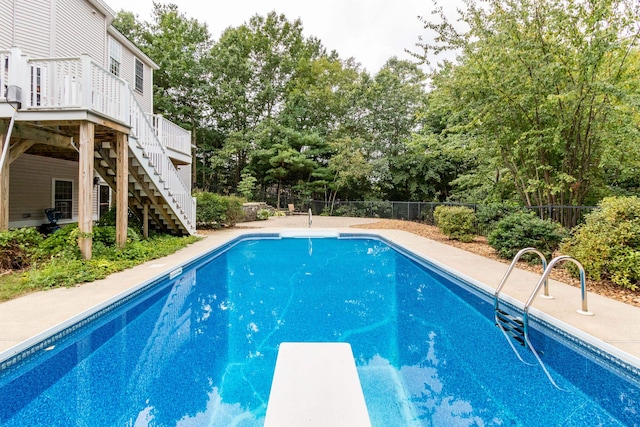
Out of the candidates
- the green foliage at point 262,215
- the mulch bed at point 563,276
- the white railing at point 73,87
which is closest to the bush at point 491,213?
the mulch bed at point 563,276

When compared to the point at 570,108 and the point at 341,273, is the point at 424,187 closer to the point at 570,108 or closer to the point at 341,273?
the point at 570,108

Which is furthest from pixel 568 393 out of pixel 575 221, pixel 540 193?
pixel 540 193

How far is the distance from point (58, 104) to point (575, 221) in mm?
11008

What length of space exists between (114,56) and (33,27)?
3.11 metres

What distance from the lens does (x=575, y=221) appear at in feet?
24.9

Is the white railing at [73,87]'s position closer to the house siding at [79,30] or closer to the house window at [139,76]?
the house siding at [79,30]

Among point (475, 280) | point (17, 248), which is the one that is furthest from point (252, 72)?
point (475, 280)

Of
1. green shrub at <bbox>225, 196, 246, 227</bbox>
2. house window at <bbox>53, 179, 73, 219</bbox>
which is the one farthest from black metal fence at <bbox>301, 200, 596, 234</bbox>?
house window at <bbox>53, 179, 73, 219</bbox>

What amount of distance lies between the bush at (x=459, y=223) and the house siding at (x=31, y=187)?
12.3 metres

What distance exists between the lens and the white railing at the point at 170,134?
9.34 m

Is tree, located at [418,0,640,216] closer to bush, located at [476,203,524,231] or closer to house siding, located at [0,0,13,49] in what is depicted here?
bush, located at [476,203,524,231]

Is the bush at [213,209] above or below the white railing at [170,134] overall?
below

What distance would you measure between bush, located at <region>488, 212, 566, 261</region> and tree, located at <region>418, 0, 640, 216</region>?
1.25 m

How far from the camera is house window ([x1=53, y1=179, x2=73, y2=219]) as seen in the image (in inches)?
403
